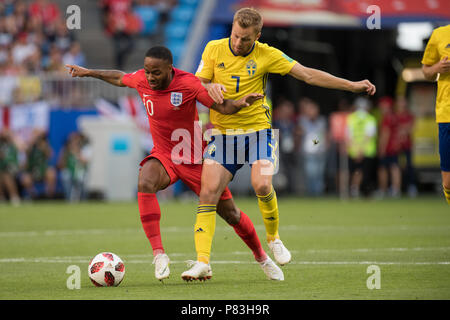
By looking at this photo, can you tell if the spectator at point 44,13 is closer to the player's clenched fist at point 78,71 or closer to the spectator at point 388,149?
the spectator at point 388,149

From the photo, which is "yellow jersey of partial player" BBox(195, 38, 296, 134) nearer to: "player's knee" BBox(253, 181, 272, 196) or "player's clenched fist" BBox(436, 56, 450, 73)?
"player's knee" BBox(253, 181, 272, 196)

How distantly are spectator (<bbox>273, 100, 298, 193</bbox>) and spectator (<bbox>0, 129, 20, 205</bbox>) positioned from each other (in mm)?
6735

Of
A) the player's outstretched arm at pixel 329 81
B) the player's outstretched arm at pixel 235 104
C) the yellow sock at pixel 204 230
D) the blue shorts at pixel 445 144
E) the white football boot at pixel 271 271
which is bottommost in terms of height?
the white football boot at pixel 271 271

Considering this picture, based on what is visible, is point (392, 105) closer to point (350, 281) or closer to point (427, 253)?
point (427, 253)

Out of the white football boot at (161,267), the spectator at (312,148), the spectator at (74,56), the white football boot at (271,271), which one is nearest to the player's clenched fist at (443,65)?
the white football boot at (271,271)

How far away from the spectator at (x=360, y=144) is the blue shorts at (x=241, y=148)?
14.4 m

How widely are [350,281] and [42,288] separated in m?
2.66

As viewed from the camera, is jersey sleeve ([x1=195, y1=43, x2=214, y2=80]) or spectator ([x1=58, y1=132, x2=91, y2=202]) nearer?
jersey sleeve ([x1=195, y1=43, x2=214, y2=80])

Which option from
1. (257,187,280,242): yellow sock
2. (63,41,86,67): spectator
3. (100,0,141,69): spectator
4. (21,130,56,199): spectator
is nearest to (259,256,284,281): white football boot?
(257,187,280,242): yellow sock

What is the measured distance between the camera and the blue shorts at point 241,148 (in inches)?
326

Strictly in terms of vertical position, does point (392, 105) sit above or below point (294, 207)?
above

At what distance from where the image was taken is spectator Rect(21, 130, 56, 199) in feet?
73.0
